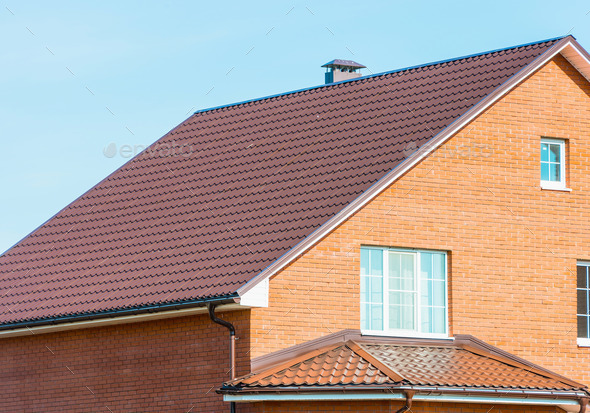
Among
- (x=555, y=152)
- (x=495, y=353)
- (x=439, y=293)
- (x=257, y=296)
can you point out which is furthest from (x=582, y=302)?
(x=257, y=296)

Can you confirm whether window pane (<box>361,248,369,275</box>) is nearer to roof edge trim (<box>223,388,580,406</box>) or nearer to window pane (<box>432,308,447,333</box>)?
window pane (<box>432,308,447,333</box>)

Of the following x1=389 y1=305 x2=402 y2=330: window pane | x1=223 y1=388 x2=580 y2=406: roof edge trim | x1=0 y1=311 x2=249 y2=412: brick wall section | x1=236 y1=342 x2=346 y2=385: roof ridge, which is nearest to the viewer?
x1=223 y1=388 x2=580 y2=406: roof edge trim

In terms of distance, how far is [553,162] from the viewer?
67.2ft

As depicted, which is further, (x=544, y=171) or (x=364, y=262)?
(x=544, y=171)

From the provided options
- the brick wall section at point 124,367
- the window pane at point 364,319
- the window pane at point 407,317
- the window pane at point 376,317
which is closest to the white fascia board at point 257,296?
the brick wall section at point 124,367

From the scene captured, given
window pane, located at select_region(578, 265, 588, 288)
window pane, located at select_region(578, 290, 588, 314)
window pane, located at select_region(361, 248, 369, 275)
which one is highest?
window pane, located at select_region(361, 248, 369, 275)

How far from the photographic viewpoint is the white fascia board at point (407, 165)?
679 inches

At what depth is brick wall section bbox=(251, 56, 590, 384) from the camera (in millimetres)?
17984

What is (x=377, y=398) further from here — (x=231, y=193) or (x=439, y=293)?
(x=231, y=193)

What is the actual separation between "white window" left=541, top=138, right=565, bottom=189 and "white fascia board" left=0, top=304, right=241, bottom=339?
22.0 ft

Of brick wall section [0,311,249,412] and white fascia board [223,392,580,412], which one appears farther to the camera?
brick wall section [0,311,249,412]

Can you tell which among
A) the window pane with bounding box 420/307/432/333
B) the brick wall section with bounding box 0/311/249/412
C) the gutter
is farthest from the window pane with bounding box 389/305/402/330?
the gutter

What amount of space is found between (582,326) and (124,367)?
329 inches

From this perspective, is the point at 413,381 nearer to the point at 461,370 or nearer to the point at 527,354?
the point at 461,370
